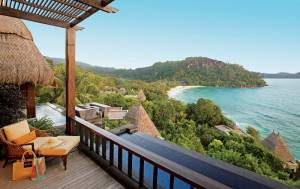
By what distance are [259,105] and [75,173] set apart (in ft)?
296

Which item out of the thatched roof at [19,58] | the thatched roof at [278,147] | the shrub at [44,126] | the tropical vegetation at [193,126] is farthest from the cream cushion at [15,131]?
the thatched roof at [278,147]

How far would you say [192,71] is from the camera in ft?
301

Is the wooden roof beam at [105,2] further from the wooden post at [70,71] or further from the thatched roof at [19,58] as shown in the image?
the thatched roof at [19,58]

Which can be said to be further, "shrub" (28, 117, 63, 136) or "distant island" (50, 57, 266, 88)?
"distant island" (50, 57, 266, 88)

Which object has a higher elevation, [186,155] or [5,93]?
[5,93]

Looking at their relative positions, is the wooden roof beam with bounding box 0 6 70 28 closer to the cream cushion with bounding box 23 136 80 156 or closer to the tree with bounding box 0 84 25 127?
the cream cushion with bounding box 23 136 80 156

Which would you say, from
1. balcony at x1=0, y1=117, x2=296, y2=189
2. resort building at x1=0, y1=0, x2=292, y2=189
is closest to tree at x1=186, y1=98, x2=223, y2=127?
resort building at x1=0, y1=0, x2=292, y2=189

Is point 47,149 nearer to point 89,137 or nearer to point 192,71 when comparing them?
point 89,137

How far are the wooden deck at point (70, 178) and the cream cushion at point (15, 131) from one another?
462 mm

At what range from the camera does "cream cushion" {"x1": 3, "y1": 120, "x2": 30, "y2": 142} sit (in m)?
3.31

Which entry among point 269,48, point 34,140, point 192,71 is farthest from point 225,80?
point 34,140

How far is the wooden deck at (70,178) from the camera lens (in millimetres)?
2803

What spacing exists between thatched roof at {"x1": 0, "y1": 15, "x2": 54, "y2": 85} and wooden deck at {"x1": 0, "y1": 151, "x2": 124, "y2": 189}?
1696 millimetres

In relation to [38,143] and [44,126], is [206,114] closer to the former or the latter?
[44,126]
